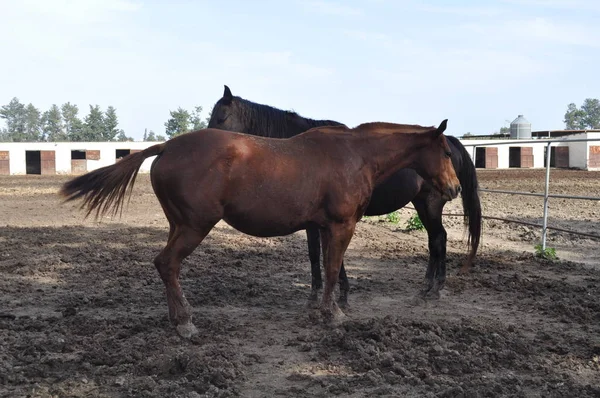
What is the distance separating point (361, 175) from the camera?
218 inches

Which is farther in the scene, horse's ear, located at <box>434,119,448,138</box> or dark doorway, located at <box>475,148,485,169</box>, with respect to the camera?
dark doorway, located at <box>475,148,485,169</box>

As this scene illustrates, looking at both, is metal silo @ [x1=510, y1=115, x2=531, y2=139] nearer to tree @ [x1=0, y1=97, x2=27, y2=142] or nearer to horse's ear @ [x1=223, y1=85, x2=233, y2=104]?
horse's ear @ [x1=223, y1=85, x2=233, y2=104]

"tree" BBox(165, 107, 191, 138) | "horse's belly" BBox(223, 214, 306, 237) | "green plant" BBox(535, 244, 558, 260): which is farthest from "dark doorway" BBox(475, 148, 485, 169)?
"tree" BBox(165, 107, 191, 138)

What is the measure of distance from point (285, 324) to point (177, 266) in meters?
1.18

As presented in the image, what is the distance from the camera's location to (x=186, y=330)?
4906 millimetres

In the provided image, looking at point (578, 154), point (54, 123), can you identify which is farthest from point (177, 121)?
point (578, 154)

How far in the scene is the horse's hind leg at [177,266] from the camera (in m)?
4.96

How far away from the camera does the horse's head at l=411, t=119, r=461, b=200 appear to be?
231 inches

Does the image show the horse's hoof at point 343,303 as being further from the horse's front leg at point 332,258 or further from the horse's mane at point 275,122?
the horse's mane at point 275,122

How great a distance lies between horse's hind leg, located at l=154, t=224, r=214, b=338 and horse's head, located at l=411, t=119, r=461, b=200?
2.25 m

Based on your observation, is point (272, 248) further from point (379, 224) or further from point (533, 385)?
point (533, 385)

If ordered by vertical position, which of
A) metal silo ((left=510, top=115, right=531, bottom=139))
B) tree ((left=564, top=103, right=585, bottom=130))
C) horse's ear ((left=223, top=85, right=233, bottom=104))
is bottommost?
horse's ear ((left=223, top=85, right=233, bottom=104))

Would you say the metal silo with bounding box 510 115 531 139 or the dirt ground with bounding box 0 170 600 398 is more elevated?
the metal silo with bounding box 510 115 531 139

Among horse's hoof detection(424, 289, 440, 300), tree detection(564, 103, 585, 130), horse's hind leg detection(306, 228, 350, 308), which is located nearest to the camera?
horse's hind leg detection(306, 228, 350, 308)
